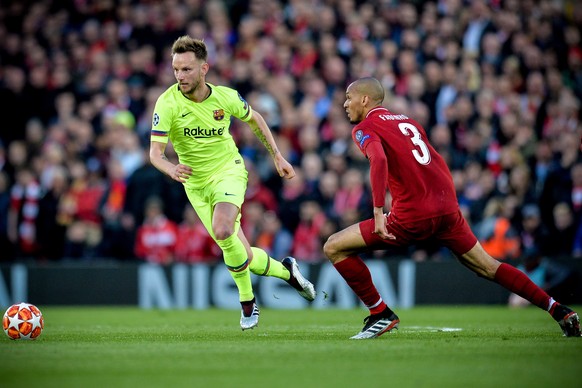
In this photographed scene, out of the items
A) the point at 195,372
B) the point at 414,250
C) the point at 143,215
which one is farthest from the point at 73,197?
the point at 195,372

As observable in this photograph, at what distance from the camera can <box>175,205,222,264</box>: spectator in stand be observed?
1689 centimetres

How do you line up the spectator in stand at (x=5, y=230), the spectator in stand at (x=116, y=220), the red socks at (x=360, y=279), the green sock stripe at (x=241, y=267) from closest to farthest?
1. the red socks at (x=360, y=279)
2. the green sock stripe at (x=241, y=267)
3. the spectator in stand at (x=116, y=220)
4. the spectator in stand at (x=5, y=230)

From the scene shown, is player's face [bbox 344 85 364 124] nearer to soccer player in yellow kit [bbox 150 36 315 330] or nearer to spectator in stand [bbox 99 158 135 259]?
soccer player in yellow kit [bbox 150 36 315 330]

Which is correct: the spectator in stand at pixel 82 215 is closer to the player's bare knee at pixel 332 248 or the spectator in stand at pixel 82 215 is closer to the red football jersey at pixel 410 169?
the player's bare knee at pixel 332 248

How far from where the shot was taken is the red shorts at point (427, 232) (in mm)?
8742

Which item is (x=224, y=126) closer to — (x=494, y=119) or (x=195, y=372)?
(x=195, y=372)

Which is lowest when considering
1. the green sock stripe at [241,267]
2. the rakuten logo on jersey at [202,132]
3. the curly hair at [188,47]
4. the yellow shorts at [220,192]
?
the green sock stripe at [241,267]

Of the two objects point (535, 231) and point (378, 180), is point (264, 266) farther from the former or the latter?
point (535, 231)

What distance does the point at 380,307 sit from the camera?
Answer: 9039mm

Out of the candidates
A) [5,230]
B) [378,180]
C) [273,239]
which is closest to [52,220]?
[5,230]

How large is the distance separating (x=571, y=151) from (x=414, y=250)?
3095 millimetres

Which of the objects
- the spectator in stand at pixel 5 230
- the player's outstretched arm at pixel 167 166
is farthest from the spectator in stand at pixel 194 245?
the player's outstretched arm at pixel 167 166

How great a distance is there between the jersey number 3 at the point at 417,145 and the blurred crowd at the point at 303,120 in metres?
6.86

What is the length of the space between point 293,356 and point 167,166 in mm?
2492
